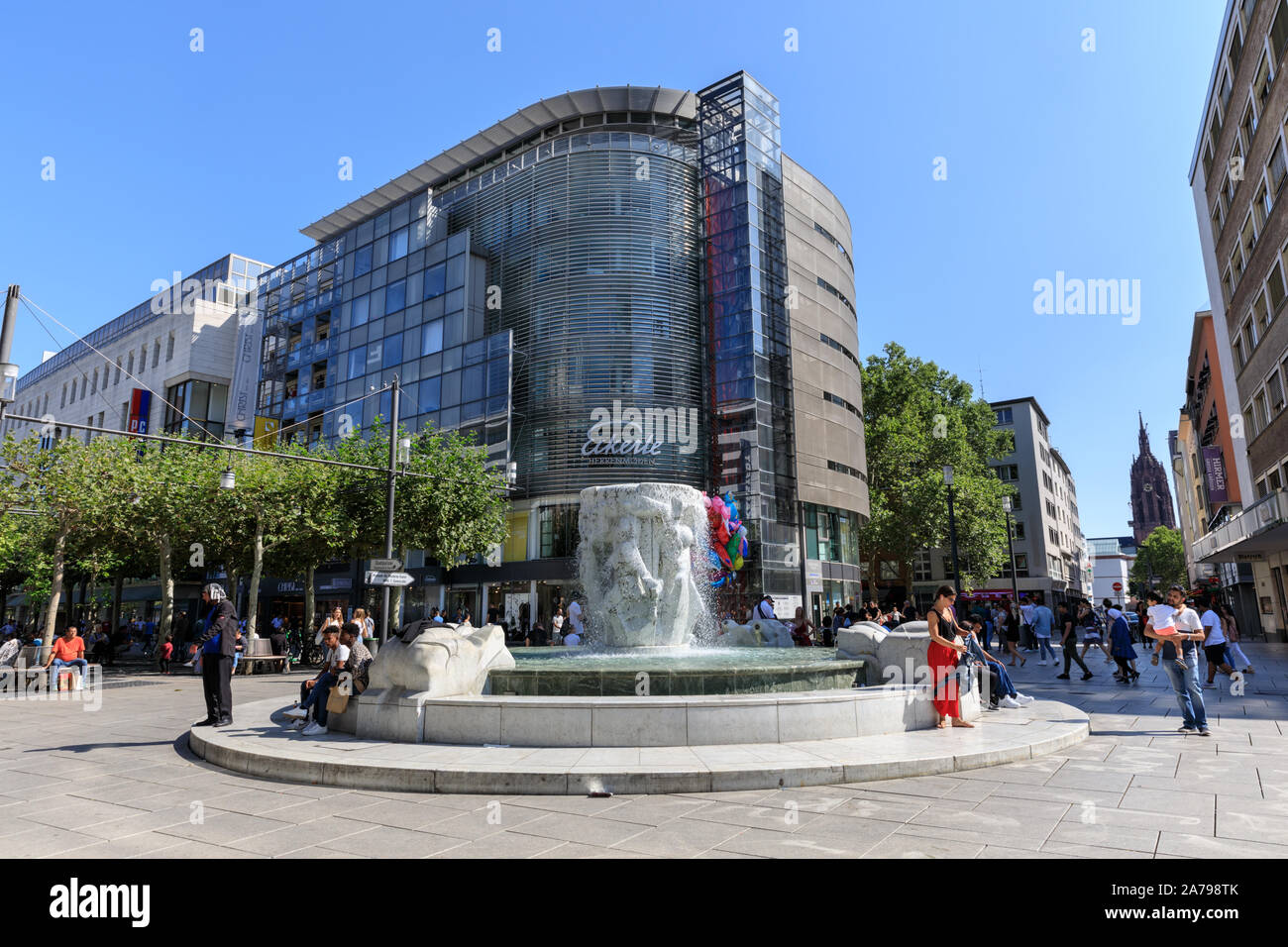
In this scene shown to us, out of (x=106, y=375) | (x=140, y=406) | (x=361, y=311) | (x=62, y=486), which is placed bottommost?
(x=62, y=486)

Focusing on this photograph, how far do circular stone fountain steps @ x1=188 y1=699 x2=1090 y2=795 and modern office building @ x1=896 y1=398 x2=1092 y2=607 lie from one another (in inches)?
2107

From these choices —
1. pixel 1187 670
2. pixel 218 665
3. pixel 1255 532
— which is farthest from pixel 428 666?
pixel 1255 532

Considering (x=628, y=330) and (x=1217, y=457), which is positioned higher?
(x=628, y=330)

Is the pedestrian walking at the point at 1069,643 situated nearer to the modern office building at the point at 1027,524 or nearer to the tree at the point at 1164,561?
the modern office building at the point at 1027,524

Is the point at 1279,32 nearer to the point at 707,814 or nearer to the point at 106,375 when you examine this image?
the point at 707,814

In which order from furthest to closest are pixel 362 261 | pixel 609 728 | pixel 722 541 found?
pixel 362 261 → pixel 722 541 → pixel 609 728

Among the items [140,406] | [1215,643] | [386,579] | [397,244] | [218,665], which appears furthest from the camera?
[140,406]

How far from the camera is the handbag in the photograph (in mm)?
8477

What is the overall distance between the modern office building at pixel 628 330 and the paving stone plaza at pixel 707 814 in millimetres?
25331

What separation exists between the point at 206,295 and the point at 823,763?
6467 centimetres

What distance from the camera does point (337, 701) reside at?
334 inches

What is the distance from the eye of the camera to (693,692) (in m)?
8.50

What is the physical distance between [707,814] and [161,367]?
199ft
